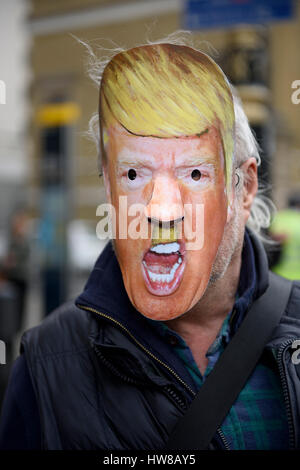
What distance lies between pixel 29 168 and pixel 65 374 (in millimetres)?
4259

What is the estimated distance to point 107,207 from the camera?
3.84ft

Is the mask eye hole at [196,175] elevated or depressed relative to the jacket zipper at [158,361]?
elevated

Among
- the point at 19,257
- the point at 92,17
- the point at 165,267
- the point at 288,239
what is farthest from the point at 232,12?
the point at 19,257

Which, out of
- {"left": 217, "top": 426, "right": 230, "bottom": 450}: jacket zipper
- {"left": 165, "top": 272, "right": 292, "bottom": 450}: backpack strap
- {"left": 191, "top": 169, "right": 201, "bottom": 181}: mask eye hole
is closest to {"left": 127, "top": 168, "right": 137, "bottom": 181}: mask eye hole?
{"left": 191, "top": 169, "right": 201, "bottom": 181}: mask eye hole

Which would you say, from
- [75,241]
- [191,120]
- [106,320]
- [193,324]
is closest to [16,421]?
[106,320]

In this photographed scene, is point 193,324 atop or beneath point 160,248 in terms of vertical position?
beneath

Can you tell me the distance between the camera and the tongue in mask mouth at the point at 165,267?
41.2 inches

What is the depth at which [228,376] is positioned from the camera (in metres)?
1.14

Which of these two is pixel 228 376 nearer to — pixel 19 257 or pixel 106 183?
pixel 106 183

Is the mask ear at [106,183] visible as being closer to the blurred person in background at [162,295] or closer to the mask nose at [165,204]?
the blurred person in background at [162,295]

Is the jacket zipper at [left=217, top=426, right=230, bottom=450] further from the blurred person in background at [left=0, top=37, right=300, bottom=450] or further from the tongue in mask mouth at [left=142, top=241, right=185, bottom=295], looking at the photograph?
the tongue in mask mouth at [left=142, top=241, right=185, bottom=295]

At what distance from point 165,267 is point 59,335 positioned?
0.40 m

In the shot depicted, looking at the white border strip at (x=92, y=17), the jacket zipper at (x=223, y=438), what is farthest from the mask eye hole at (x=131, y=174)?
the white border strip at (x=92, y=17)

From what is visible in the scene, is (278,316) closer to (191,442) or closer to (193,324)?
(193,324)
